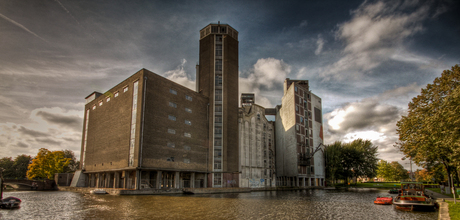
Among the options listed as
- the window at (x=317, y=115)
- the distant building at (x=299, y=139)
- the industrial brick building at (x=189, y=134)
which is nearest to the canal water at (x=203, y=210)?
the industrial brick building at (x=189, y=134)

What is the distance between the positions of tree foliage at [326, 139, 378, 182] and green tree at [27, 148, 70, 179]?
10042 centimetres

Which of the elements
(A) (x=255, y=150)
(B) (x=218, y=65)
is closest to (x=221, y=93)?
(B) (x=218, y=65)

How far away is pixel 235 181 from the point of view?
73.0 meters

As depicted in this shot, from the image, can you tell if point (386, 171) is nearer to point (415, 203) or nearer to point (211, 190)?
point (211, 190)

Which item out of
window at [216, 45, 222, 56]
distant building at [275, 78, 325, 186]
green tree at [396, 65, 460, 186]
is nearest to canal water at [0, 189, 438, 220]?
green tree at [396, 65, 460, 186]

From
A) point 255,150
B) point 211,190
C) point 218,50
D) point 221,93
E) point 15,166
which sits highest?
point 218,50

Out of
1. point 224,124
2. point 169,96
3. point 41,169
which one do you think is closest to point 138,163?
point 169,96

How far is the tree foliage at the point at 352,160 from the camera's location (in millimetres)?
99750

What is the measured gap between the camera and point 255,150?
84.5 meters

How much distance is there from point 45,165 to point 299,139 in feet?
295

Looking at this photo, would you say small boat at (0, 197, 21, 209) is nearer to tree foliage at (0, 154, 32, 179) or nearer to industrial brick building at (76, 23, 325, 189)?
industrial brick building at (76, 23, 325, 189)

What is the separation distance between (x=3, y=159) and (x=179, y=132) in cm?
10999

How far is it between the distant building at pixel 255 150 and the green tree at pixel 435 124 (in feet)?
140

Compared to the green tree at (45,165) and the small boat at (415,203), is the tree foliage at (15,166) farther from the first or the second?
the small boat at (415,203)
